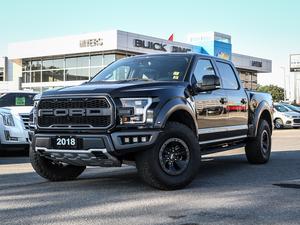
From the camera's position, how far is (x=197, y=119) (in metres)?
7.38

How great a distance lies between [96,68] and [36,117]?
2844 cm

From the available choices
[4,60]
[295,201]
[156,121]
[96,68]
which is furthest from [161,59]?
[4,60]

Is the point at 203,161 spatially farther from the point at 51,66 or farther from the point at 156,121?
the point at 51,66

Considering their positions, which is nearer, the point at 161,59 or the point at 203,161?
the point at 161,59

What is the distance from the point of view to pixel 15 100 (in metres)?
13.6

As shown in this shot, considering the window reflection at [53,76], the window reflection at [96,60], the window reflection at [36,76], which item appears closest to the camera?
the window reflection at [96,60]

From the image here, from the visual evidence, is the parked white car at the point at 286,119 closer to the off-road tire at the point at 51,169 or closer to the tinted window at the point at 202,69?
the tinted window at the point at 202,69

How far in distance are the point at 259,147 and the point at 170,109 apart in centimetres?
356

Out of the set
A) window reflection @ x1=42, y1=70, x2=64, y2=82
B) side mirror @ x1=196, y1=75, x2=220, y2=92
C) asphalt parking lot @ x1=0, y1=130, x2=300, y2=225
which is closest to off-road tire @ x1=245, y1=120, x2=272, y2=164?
asphalt parking lot @ x1=0, y1=130, x2=300, y2=225

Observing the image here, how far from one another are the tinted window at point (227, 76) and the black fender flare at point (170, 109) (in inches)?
67.7

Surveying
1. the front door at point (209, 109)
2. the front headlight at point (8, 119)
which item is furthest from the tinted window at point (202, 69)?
the front headlight at point (8, 119)

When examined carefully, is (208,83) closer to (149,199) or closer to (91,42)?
(149,199)

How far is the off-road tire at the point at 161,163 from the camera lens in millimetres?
6328

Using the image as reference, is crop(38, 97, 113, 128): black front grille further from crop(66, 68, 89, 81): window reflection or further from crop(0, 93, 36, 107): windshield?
crop(66, 68, 89, 81): window reflection
